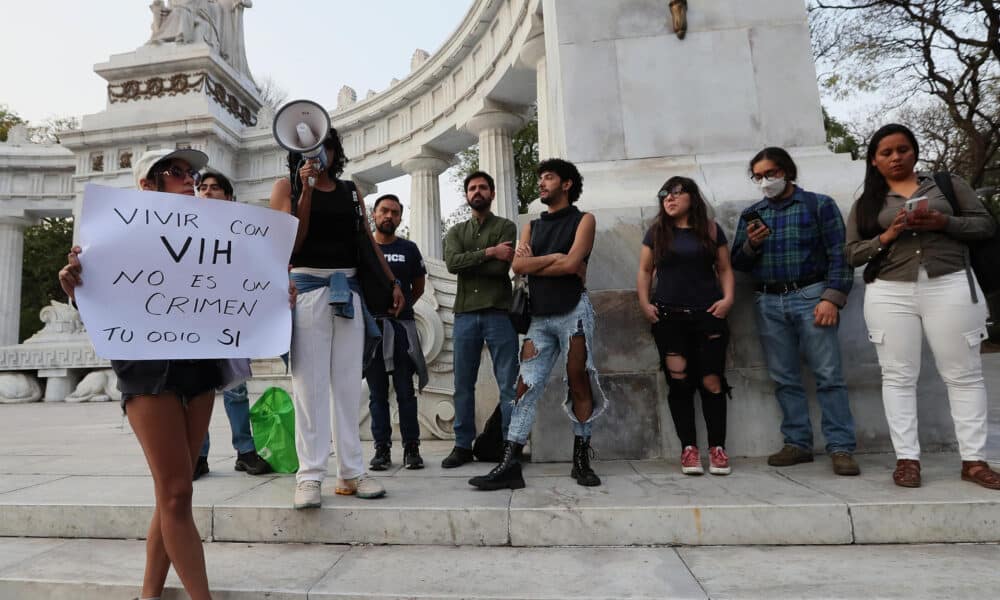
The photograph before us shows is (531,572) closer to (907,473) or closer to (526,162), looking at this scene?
(907,473)

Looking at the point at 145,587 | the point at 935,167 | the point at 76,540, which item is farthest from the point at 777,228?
the point at 935,167

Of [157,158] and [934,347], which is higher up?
[157,158]

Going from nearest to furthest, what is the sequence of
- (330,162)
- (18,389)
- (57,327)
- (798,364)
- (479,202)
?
(330,162) < (798,364) < (479,202) < (18,389) < (57,327)

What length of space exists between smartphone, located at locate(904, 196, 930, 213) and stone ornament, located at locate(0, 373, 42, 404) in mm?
19899

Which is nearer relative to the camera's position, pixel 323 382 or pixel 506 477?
pixel 323 382

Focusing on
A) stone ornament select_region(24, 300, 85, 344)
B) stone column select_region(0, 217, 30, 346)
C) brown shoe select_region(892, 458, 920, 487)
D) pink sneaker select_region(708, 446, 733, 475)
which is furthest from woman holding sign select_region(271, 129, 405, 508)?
stone column select_region(0, 217, 30, 346)

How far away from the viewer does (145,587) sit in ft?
7.23

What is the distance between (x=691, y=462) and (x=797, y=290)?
133cm

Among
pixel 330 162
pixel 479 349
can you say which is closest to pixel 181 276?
pixel 330 162

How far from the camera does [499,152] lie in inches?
593

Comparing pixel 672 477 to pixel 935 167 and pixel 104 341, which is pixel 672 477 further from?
pixel 935 167

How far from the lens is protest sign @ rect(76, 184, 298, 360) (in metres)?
2.22

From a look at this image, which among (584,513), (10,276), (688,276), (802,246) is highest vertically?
(10,276)

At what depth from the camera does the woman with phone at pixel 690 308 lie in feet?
11.9
